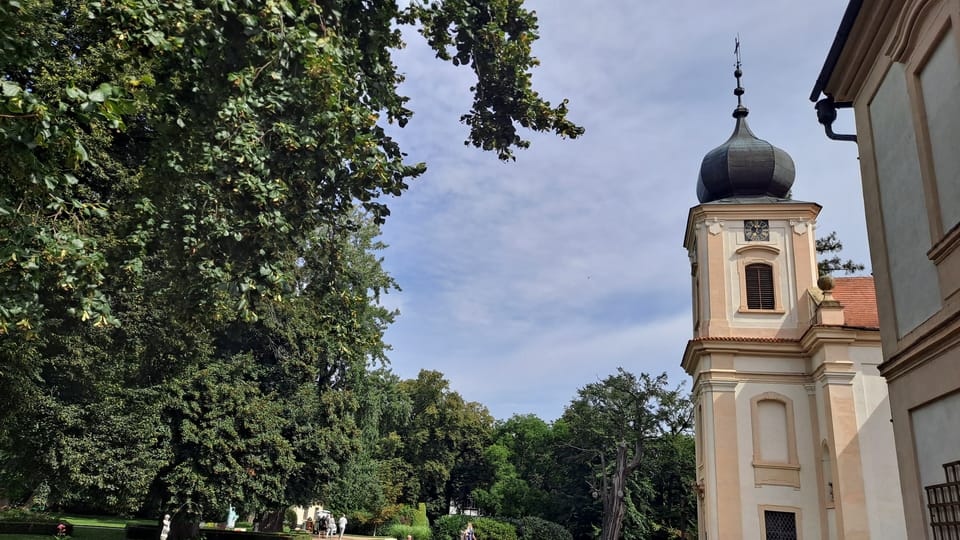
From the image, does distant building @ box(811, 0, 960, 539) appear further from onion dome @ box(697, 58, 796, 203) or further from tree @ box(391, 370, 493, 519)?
tree @ box(391, 370, 493, 519)

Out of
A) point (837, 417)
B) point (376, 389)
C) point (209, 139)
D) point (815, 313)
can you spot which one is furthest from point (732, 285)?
point (209, 139)

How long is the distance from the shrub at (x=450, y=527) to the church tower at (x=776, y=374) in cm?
1567

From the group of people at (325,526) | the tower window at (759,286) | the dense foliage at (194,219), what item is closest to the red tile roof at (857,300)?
the tower window at (759,286)

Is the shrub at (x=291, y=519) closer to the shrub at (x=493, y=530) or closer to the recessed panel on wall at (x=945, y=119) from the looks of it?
the shrub at (x=493, y=530)

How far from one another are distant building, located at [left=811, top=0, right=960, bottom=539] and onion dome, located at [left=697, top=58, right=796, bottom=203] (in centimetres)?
1920

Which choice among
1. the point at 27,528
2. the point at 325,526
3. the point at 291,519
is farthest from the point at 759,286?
the point at 291,519

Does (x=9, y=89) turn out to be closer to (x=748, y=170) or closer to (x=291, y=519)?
(x=748, y=170)

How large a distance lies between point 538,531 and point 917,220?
34.7 m

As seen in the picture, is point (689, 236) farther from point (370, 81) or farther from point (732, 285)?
point (370, 81)

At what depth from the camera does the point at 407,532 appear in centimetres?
4266

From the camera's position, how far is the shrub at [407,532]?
41.2m

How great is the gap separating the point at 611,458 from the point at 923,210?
40785mm

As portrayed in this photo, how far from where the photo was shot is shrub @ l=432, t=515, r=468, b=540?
3691 cm

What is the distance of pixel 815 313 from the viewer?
23453 mm
